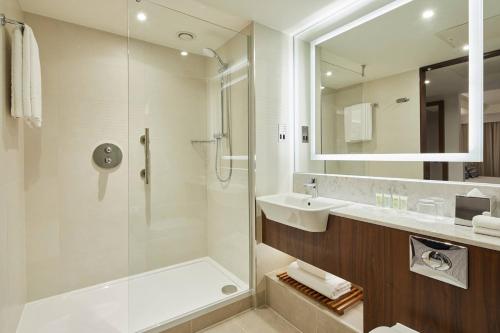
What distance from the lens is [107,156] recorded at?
2332 millimetres

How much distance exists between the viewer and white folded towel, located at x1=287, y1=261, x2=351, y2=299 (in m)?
1.70

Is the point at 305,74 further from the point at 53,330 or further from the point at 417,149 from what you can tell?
the point at 53,330

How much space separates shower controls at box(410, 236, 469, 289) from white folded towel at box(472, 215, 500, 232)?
0.46 ft

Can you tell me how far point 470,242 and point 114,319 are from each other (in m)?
2.30

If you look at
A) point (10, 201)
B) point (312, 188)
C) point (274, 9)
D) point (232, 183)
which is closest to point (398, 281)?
point (312, 188)

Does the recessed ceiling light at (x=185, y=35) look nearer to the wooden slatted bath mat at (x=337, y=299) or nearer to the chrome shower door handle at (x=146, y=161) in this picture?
the chrome shower door handle at (x=146, y=161)

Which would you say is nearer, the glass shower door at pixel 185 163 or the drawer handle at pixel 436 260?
the drawer handle at pixel 436 260

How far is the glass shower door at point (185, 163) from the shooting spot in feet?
6.56

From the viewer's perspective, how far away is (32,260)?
2043 millimetres

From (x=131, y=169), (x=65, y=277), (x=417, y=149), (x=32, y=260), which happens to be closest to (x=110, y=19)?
(x=131, y=169)

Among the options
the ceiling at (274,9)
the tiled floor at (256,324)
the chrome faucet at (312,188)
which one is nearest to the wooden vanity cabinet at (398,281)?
the chrome faucet at (312,188)

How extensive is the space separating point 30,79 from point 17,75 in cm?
6

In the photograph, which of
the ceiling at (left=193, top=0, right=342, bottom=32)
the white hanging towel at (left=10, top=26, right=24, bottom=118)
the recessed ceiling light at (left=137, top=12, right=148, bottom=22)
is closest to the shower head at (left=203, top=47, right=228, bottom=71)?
the ceiling at (left=193, top=0, right=342, bottom=32)

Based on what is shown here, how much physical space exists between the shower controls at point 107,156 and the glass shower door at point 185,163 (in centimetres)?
30
